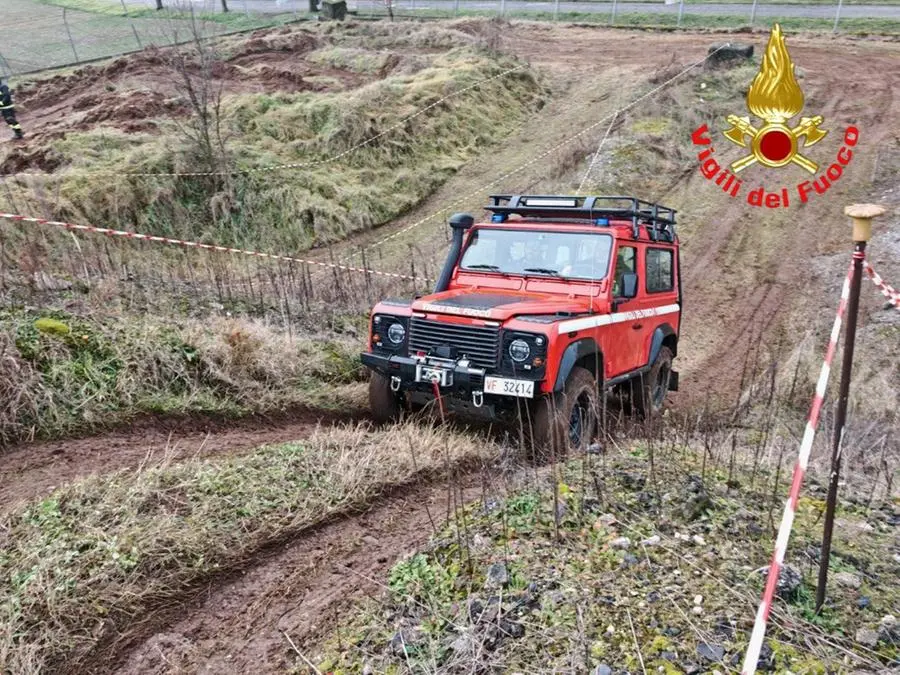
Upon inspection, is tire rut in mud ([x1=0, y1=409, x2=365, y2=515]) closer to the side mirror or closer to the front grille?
the front grille

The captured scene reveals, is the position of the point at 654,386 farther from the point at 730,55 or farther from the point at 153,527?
the point at 730,55

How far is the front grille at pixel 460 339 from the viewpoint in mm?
5629

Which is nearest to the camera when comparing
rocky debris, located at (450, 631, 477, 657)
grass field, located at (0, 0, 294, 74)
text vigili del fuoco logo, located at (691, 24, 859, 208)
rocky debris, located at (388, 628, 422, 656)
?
rocky debris, located at (450, 631, 477, 657)

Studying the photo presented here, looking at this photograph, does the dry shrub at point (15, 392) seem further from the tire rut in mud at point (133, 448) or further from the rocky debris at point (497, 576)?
the rocky debris at point (497, 576)

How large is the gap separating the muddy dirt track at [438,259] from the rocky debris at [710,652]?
5.53ft

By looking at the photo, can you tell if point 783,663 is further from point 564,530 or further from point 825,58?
point 825,58

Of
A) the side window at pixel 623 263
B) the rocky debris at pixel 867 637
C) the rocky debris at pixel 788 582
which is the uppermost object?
the side window at pixel 623 263

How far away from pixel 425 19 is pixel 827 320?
23.0m

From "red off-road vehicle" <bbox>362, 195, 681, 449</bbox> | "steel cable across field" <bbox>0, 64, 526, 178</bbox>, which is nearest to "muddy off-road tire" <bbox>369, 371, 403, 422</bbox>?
"red off-road vehicle" <bbox>362, 195, 681, 449</bbox>

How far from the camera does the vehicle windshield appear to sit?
260 inches

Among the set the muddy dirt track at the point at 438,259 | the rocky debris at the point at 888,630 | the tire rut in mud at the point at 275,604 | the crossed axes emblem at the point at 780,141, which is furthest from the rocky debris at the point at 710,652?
the crossed axes emblem at the point at 780,141

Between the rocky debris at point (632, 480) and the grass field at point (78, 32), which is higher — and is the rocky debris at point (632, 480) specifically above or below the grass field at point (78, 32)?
below

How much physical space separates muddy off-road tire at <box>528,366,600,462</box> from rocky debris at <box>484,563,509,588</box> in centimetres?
165

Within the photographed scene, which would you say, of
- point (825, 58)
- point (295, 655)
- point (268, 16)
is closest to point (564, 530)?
point (295, 655)
